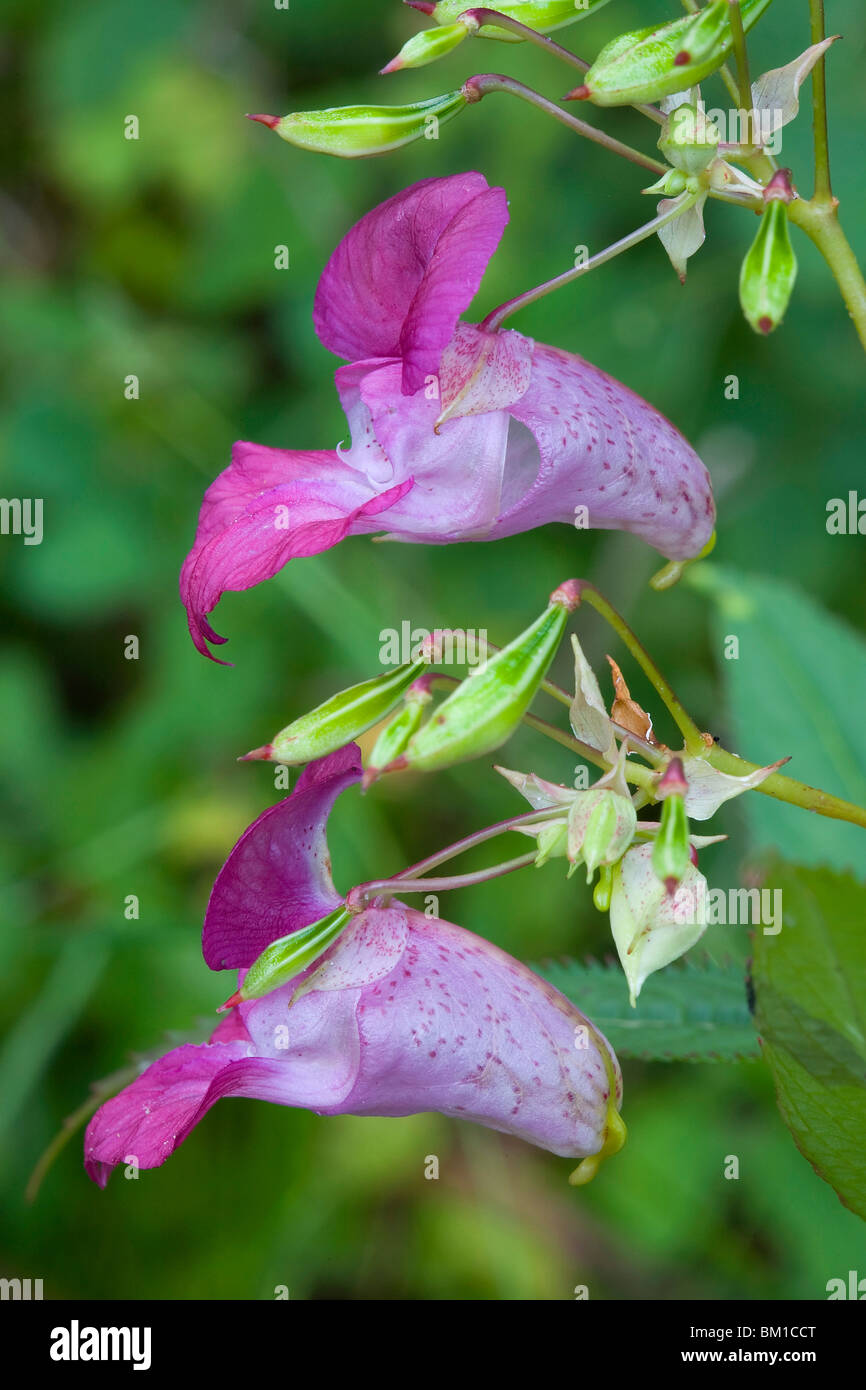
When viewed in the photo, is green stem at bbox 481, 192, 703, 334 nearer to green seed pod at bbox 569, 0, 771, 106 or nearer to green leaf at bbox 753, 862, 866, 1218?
green seed pod at bbox 569, 0, 771, 106

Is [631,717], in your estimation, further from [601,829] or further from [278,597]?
[278,597]

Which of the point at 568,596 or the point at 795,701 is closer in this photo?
the point at 568,596

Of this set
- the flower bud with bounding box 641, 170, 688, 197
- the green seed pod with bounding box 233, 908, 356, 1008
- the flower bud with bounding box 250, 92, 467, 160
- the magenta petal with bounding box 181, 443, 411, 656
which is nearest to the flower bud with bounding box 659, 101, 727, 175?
the flower bud with bounding box 641, 170, 688, 197

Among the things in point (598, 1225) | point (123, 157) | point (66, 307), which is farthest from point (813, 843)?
point (123, 157)

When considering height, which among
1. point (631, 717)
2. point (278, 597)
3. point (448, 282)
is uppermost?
point (278, 597)

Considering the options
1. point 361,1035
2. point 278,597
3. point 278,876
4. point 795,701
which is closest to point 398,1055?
point 361,1035

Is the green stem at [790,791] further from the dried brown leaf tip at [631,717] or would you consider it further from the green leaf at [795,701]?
the green leaf at [795,701]
